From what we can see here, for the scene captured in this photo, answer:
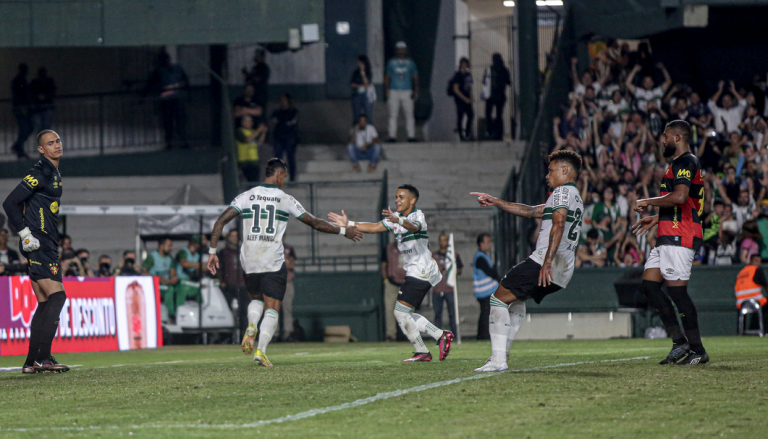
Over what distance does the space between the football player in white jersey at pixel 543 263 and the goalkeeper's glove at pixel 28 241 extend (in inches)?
165

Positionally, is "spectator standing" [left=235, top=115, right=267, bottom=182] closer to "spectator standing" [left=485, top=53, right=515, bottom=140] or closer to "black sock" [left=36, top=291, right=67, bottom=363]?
"spectator standing" [left=485, top=53, right=515, bottom=140]

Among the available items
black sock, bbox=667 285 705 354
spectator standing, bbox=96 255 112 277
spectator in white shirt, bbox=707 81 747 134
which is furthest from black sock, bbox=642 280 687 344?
spectator in white shirt, bbox=707 81 747 134

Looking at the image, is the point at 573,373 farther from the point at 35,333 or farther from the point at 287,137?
the point at 287,137

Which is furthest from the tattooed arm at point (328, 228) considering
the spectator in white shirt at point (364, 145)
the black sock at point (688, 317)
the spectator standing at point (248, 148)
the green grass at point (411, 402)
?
the spectator in white shirt at point (364, 145)

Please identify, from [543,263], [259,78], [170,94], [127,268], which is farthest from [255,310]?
[170,94]

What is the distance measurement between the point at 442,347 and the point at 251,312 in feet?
6.78

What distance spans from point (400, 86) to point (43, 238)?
1653 cm

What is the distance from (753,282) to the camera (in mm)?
19781

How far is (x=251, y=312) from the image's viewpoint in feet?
37.8

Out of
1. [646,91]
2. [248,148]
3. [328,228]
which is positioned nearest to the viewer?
[328,228]

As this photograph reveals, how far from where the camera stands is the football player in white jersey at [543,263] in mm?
9375

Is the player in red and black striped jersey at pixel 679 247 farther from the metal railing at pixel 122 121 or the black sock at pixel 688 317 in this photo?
the metal railing at pixel 122 121

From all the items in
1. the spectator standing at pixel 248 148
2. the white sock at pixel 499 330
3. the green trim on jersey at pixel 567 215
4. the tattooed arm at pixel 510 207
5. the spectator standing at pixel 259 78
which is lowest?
the white sock at pixel 499 330

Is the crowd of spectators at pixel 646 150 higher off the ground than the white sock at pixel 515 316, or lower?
higher
